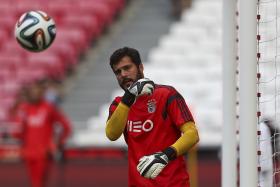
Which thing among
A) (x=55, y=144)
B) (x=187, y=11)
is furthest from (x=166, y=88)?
(x=187, y=11)

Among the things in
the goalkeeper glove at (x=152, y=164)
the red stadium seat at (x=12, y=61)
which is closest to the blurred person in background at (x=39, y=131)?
the red stadium seat at (x=12, y=61)

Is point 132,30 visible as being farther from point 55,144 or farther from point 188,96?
point 55,144

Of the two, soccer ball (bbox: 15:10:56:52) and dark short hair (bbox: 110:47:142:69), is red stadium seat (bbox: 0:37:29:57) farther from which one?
dark short hair (bbox: 110:47:142:69)

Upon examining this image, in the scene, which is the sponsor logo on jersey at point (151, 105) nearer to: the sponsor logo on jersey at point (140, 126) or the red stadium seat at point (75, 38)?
the sponsor logo on jersey at point (140, 126)

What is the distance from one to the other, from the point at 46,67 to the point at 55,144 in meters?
4.36

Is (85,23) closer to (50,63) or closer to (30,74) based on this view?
(50,63)

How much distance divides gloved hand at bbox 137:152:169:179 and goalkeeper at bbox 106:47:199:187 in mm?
158

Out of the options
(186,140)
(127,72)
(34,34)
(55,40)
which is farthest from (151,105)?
(55,40)

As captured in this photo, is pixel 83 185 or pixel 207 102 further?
pixel 207 102

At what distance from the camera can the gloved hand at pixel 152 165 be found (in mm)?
5648

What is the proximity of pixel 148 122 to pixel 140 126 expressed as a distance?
6cm

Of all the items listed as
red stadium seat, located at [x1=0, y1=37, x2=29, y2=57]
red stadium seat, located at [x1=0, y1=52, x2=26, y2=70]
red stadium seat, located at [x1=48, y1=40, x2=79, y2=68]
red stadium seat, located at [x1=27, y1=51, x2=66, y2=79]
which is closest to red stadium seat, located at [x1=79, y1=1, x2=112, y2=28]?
red stadium seat, located at [x1=48, y1=40, x2=79, y2=68]

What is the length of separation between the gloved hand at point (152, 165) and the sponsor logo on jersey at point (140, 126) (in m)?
0.36

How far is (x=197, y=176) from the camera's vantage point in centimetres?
1444
